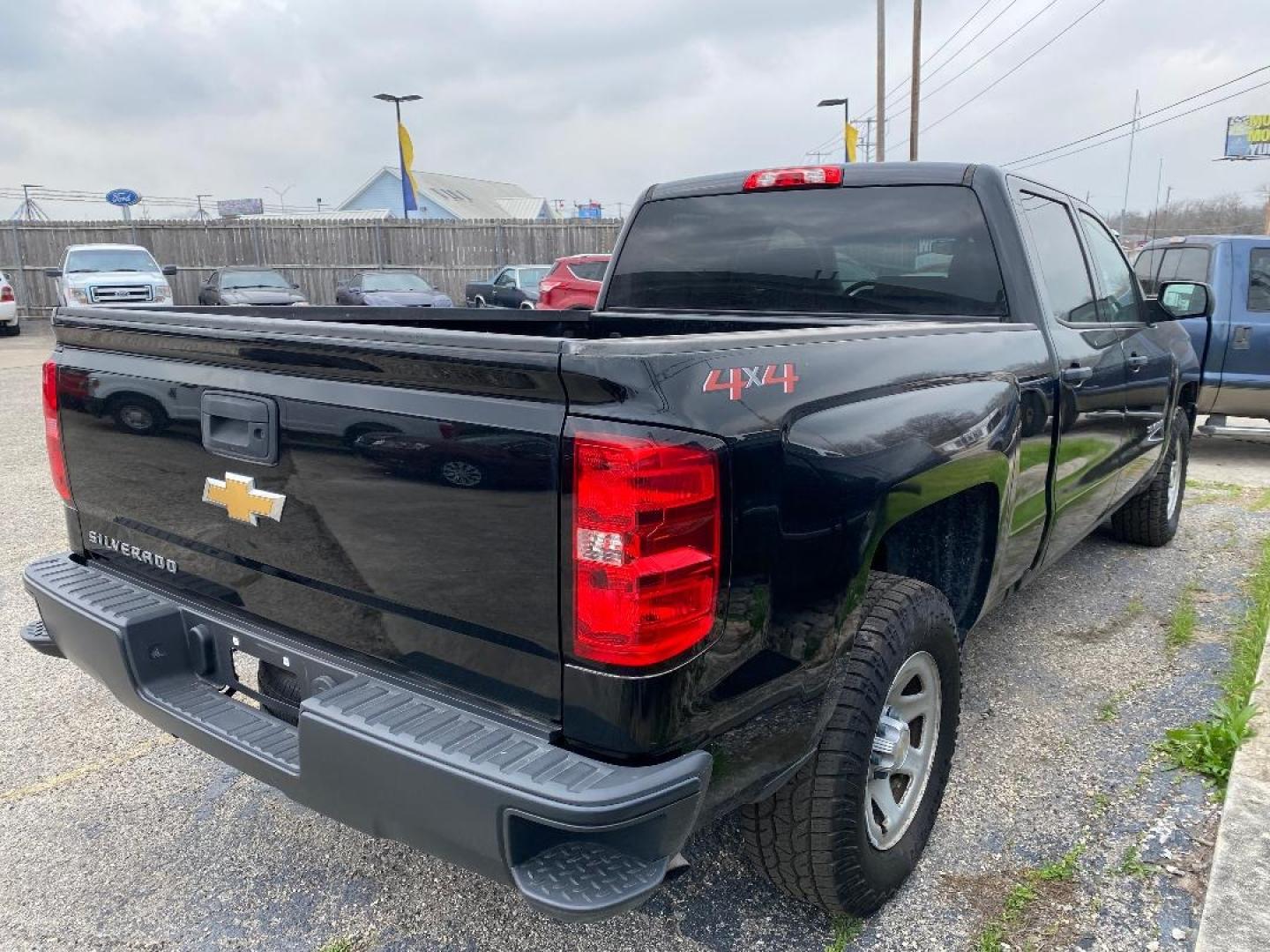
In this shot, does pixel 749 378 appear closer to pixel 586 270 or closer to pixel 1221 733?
pixel 1221 733

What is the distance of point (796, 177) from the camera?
3.66 m

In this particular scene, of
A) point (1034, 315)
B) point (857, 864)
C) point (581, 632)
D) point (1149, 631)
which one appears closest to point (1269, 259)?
point (1149, 631)

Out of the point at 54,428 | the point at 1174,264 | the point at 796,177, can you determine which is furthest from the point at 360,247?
the point at 54,428

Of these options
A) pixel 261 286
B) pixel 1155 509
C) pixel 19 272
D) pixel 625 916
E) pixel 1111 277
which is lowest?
pixel 625 916

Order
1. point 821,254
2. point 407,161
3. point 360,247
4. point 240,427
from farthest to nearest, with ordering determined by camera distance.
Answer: point 407,161, point 360,247, point 821,254, point 240,427

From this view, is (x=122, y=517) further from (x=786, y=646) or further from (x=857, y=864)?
(x=857, y=864)

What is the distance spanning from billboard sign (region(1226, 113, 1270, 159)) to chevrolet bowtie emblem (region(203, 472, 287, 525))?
6596cm

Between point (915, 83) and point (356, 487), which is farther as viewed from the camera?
point (915, 83)

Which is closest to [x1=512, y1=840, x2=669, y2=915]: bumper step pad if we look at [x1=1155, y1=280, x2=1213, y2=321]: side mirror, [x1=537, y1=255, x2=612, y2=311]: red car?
[x1=1155, y1=280, x2=1213, y2=321]: side mirror

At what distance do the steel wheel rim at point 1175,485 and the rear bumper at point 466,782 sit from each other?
→ 4.87 m

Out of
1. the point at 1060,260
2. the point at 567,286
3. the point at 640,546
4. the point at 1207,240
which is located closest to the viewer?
the point at 640,546

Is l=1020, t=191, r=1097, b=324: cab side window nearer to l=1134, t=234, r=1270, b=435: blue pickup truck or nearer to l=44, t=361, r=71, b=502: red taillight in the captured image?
l=44, t=361, r=71, b=502: red taillight

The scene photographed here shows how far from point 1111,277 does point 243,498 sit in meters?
3.87

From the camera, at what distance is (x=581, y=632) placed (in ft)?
5.69
